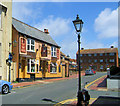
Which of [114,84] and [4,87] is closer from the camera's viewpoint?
[4,87]

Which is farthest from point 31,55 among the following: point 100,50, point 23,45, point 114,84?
Answer: point 100,50

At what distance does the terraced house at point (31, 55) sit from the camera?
66.3 ft

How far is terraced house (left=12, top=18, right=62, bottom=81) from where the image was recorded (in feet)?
66.3

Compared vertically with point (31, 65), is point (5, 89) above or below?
below

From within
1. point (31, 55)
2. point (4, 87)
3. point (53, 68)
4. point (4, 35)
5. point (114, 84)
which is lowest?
point (114, 84)

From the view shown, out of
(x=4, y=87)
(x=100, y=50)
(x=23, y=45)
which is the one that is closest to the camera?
(x=4, y=87)

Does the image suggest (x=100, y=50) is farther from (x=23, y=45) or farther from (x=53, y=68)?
(x=23, y=45)

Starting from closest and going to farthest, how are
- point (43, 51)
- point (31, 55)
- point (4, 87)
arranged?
point (4, 87) → point (31, 55) → point (43, 51)

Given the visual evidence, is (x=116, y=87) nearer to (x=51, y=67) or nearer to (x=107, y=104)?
(x=107, y=104)

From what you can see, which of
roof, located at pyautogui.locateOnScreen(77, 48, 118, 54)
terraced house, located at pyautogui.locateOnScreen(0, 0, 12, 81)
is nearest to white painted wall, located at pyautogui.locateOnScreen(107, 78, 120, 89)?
terraced house, located at pyautogui.locateOnScreen(0, 0, 12, 81)

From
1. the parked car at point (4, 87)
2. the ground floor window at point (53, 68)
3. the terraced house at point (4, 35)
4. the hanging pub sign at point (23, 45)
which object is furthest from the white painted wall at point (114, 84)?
the ground floor window at point (53, 68)

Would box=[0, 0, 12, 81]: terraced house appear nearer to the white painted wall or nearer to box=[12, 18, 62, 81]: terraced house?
box=[12, 18, 62, 81]: terraced house

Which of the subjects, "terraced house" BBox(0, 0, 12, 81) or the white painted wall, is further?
"terraced house" BBox(0, 0, 12, 81)

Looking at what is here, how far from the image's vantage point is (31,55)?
73.0ft
